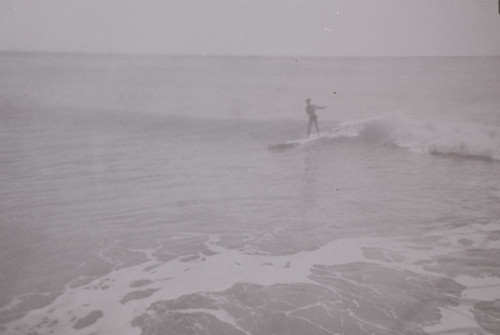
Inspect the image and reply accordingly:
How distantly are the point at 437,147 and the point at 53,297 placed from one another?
10.5 metres

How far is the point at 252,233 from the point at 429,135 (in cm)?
867

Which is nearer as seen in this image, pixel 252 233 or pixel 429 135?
pixel 252 233

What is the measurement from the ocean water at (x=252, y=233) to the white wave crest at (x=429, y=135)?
0.06 m

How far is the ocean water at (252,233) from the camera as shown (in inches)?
149

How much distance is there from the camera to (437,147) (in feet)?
36.1

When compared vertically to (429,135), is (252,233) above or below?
below

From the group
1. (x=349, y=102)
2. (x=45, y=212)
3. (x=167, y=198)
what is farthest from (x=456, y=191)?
(x=349, y=102)

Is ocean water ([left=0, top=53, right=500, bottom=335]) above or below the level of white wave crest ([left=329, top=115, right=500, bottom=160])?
below

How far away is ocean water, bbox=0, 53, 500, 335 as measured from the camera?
379 centimetres

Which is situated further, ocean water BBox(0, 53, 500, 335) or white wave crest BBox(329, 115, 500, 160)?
white wave crest BBox(329, 115, 500, 160)

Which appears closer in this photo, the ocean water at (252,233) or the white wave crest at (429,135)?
the ocean water at (252,233)

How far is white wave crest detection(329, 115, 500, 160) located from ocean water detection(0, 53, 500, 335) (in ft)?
0.21

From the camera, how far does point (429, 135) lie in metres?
12.0

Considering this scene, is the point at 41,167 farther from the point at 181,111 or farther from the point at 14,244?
the point at 181,111
